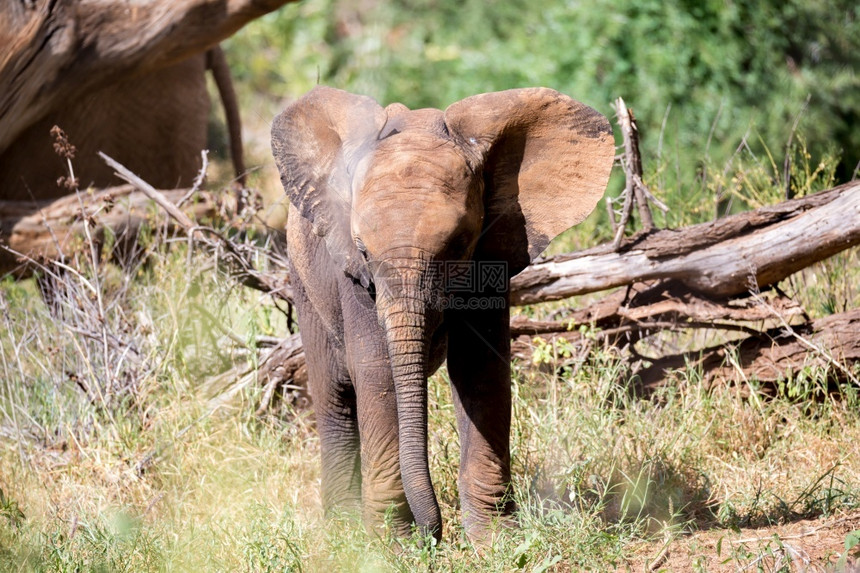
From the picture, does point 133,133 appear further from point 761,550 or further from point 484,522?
point 761,550

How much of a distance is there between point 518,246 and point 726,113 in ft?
19.3

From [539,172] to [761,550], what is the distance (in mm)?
1715

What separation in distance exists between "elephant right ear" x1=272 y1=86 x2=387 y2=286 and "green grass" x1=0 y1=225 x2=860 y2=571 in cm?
130

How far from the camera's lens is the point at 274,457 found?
5648 millimetres

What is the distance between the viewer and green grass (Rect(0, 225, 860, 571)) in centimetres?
432

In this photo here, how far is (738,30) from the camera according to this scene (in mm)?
9547

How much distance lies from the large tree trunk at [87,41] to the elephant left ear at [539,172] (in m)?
3.67

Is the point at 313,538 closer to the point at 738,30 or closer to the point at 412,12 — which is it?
the point at 738,30

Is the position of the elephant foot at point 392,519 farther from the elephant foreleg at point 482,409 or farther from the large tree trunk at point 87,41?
the large tree trunk at point 87,41

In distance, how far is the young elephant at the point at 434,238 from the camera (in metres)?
3.76

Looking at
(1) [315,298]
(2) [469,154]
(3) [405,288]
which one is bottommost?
(1) [315,298]

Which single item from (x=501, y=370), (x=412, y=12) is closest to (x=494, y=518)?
(x=501, y=370)

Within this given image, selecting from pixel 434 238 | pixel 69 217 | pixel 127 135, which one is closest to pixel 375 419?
pixel 434 238

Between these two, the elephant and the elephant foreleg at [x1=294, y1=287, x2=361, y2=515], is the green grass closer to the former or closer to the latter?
the elephant foreleg at [x1=294, y1=287, x2=361, y2=515]
